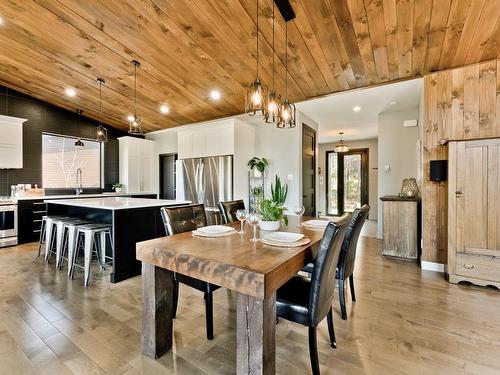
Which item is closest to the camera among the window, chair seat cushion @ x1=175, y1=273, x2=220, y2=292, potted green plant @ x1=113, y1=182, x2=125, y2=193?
chair seat cushion @ x1=175, y1=273, x2=220, y2=292

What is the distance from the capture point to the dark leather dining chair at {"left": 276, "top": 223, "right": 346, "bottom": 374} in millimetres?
1334

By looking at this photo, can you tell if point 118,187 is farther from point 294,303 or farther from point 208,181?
point 294,303

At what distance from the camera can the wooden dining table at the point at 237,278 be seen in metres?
1.14

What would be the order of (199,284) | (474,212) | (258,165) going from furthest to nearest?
(258,165), (474,212), (199,284)

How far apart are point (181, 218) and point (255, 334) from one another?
132 centimetres

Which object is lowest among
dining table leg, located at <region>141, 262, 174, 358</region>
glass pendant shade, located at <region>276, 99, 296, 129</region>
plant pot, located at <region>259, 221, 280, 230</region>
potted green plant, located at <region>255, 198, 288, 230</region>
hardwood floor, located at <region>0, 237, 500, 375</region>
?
hardwood floor, located at <region>0, 237, 500, 375</region>

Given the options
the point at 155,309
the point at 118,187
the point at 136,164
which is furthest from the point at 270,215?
the point at 136,164

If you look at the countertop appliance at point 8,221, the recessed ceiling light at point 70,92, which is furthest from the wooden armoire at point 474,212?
the countertop appliance at point 8,221

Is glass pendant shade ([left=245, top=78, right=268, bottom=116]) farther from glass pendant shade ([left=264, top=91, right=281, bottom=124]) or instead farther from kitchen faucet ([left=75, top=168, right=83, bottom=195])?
kitchen faucet ([left=75, top=168, right=83, bottom=195])

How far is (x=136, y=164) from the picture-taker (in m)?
6.58

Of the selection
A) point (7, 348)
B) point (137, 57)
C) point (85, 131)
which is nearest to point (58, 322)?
point (7, 348)

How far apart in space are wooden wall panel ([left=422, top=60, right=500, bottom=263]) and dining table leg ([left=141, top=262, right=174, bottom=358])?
3345mm

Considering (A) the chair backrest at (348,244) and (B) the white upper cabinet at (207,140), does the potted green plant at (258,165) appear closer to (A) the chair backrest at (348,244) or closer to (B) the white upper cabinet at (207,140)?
(B) the white upper cabinet at (207,140)

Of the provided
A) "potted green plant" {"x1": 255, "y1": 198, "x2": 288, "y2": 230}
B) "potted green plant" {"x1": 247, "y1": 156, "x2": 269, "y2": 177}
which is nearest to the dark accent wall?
"potted green plant" {"x1": 247, "y1": 156, "x2": 269, "y2": 177}
